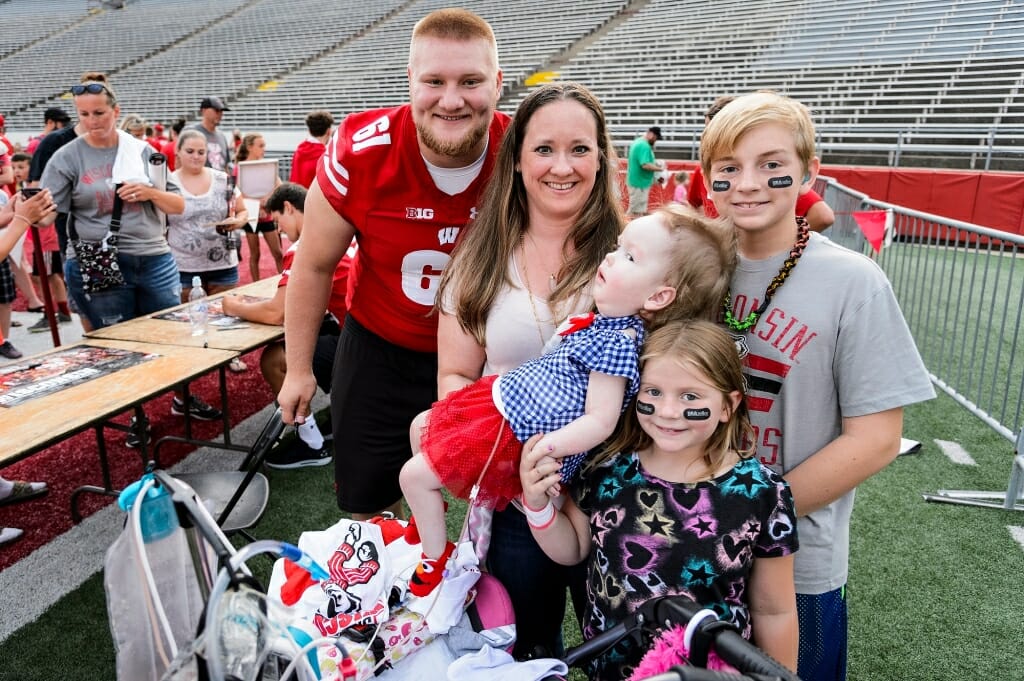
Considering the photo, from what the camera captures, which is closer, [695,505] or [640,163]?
[695,505]

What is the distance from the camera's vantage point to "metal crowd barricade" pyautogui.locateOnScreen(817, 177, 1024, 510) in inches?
141

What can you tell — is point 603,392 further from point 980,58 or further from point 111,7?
point 111,7

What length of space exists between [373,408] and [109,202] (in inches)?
108

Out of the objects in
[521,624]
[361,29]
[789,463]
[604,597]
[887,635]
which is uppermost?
[361,29]

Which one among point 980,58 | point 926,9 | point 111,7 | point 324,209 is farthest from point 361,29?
point 324,209

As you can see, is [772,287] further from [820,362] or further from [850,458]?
[850,458]

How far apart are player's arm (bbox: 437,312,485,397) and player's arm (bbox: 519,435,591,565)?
35 cm

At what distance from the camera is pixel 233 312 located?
4.14m

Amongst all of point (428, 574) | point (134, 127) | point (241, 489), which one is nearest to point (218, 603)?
point (428, 574)

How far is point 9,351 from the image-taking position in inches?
221

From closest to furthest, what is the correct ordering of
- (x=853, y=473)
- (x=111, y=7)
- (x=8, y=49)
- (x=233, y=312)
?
(x=853, y=473), (x=233, y=312), (x=8, y=49), (x=111, y=7)

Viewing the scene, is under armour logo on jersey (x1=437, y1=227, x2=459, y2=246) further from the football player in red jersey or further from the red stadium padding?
the red stadium padding

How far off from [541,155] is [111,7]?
148 ft

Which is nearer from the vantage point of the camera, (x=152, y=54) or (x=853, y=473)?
(x=853, y=473)
